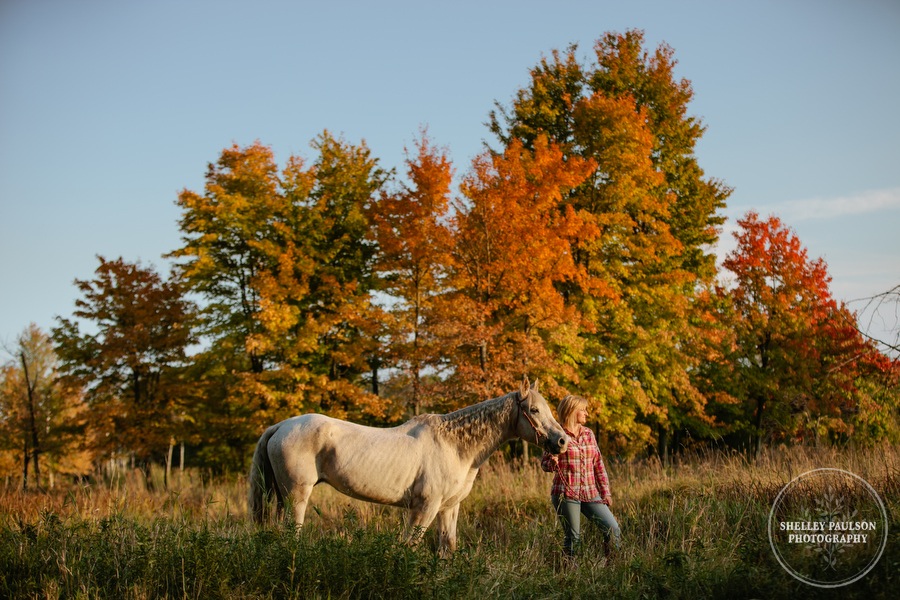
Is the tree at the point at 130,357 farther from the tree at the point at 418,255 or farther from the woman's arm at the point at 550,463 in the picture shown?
the woman's arm at the point at 550,463

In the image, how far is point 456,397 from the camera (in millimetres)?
15164

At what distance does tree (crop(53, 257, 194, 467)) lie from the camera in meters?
20.3

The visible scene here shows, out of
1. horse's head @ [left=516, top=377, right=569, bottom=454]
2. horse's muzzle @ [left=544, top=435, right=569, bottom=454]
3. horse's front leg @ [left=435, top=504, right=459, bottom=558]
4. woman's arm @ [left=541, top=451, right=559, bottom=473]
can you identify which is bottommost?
horse's front leg @ [left=435, top=504, right=459, bottom=558]

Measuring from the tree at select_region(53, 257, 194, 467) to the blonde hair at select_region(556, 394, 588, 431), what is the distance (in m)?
16.0

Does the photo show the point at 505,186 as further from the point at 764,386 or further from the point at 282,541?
the point at 282,541

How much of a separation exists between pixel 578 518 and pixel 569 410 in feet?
3.55

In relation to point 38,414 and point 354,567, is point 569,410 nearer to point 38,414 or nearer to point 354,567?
point 354,567

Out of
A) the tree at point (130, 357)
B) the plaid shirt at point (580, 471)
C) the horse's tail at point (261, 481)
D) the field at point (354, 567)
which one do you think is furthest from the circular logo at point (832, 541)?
the tree at point (130, 357)

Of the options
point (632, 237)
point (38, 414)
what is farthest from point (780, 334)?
point (38, 414)

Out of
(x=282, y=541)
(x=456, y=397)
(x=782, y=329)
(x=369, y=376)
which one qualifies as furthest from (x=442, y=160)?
(x=282, y=541)

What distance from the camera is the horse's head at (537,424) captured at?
7.02m

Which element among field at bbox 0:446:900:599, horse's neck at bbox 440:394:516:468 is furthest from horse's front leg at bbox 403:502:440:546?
field at bbox 0:446:900:599

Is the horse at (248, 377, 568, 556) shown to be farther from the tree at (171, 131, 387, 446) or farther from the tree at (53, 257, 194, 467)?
the tree at (53, 257, 194, 467)

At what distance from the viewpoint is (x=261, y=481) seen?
25.5ft
